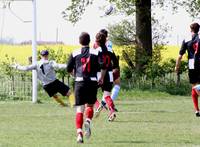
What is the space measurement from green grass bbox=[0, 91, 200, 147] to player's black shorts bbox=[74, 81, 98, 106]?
69cm

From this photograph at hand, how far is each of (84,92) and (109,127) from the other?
230cm

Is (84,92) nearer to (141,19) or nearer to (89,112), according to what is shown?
(89,112)

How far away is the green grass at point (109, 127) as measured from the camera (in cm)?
1258

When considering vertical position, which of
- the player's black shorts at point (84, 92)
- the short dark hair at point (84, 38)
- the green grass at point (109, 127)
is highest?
the short dark hair at point (84, 38)

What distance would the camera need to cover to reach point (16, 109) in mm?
21266

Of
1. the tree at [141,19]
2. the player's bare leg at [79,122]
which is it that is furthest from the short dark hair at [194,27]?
the tree at [141,19]

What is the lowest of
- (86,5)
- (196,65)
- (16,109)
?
(16,109)

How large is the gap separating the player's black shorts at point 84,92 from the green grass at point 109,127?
0.69m

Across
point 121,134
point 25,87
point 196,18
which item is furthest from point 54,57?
point 121,134

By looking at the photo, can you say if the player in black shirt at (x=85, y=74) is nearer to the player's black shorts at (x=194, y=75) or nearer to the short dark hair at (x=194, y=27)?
the short dark hair at (x=194, y=27)

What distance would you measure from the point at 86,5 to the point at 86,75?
69.5 feet

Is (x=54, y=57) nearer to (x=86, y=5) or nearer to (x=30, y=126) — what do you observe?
(x=86, y=5)

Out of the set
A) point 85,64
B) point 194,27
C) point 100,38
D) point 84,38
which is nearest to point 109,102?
point 100,38

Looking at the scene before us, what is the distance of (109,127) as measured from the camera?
601 inches
